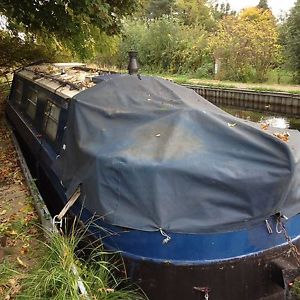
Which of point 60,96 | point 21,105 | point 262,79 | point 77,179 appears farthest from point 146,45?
point 77,179

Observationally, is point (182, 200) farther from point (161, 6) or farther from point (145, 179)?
point (161, 6)

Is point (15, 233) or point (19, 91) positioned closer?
point (15, 233)

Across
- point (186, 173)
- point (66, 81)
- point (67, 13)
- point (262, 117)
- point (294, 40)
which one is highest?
point (294, 40)

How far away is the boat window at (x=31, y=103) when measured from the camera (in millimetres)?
7371

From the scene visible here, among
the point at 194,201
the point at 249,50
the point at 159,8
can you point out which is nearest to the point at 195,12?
the point at 159,8

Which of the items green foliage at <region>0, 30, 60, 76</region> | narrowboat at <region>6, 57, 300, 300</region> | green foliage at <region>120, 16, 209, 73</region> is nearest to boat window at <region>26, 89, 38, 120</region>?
narrowboat at <region>6, 57, 300, 300</region>

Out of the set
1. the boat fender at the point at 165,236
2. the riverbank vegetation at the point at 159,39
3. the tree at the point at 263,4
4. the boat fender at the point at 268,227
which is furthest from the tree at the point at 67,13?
the tree at the point at 263,4

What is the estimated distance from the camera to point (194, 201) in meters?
3.03

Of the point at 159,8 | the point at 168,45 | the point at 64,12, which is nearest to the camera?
the point at 64,12

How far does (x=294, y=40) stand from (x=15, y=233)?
18.6 meters

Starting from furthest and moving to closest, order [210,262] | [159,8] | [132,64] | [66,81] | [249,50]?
1. [159,8]
2. [249,50]
3. [66,81]
4. [132,64]
5. [210,262]

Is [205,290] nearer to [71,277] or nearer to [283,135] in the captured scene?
[71,277]

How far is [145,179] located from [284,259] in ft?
4.58

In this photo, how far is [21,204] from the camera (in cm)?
520
